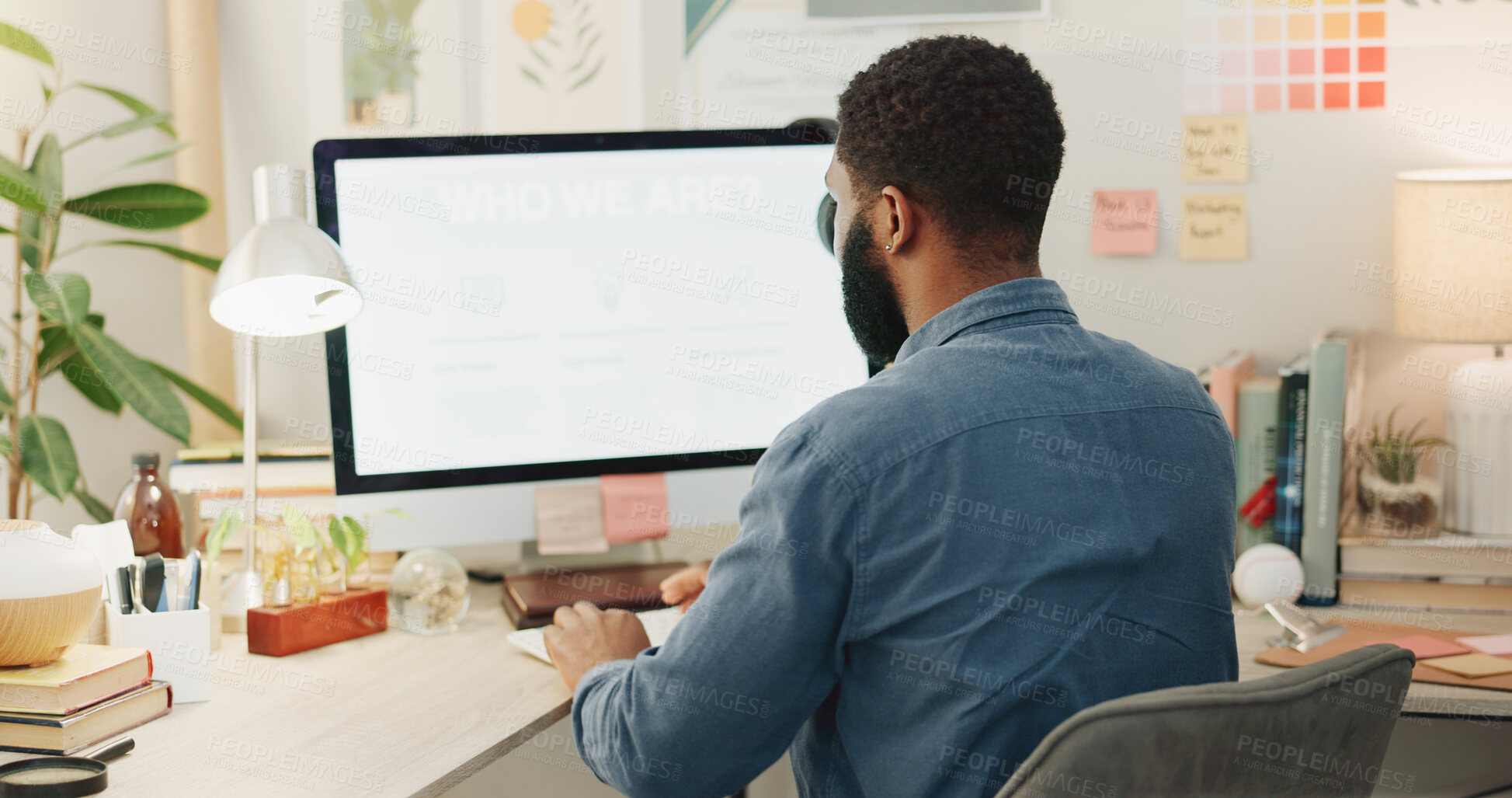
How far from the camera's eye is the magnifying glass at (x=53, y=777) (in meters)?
0.77

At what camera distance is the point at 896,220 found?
0.87 m

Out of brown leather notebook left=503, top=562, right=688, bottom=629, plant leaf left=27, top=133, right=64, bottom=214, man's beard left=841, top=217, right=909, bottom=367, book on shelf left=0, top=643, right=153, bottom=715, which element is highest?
plant leaf left=27, top=133, right=64, bottom=214

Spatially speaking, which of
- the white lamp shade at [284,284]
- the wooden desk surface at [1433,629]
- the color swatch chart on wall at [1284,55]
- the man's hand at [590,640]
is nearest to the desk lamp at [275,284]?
the white lamp shade at [284,284]

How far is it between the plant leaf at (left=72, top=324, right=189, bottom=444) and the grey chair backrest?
120 cm

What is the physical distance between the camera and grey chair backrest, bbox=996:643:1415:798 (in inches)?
23.4

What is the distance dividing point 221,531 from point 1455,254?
151 cm

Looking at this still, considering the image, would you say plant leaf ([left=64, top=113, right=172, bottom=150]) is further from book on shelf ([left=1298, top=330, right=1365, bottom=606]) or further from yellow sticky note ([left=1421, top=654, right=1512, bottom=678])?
yellow sticky note ([left=1421, top=654, right=1512, bottom=678])

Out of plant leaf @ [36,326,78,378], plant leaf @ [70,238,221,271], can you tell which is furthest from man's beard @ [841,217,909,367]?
plant leaf @ [36,326,78,378]

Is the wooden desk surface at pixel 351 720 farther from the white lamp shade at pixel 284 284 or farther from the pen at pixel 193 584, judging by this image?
the white lamp shade at pixel 284 284

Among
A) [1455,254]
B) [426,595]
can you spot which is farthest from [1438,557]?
[426,595]

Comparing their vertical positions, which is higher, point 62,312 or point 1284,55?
point 1284,55

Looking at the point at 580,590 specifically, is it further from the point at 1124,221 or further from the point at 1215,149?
the point at 1215,149

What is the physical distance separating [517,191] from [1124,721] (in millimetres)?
925

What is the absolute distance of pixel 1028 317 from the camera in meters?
0.85
